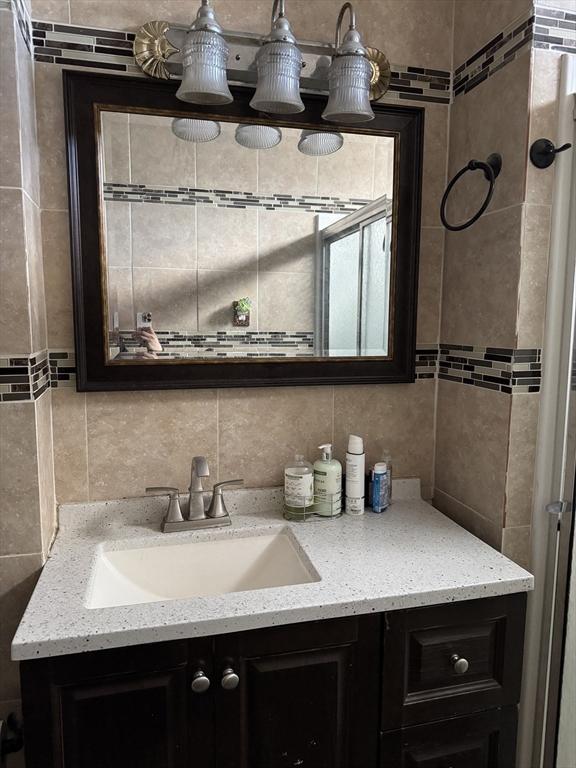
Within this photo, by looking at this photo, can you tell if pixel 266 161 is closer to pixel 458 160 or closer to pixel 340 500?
pixel 458 160

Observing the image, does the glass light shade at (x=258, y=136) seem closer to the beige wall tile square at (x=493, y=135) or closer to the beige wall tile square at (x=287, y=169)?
the beige wall tile square at (x=287, y=169)

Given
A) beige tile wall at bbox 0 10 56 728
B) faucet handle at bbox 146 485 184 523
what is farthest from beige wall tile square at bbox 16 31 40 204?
faucet handle at bbox 146 485 184 523

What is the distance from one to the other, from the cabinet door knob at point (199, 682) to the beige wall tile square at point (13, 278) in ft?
2.39

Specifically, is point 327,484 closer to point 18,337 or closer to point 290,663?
point 290,663

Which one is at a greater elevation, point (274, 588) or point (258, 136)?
point (258, 136)

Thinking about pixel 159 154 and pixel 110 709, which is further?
pixel 159 154

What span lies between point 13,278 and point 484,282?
43.0 inches

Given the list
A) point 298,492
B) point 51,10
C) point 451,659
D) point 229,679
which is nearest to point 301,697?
point 229,679

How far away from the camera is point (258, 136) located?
1392 mm

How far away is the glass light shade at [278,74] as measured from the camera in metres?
1.22

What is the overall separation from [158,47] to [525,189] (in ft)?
3.02

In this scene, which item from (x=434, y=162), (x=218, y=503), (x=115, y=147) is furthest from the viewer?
(x=434, y=162)

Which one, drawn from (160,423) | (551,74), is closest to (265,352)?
(160,423)

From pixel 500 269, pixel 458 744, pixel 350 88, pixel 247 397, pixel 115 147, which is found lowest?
pixel 458 744
